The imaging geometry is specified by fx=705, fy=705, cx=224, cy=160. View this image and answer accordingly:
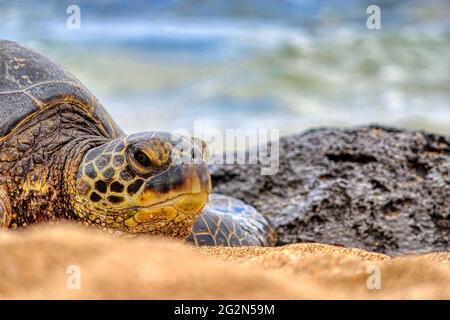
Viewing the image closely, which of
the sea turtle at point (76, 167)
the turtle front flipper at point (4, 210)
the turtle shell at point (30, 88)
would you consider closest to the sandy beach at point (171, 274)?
the turtle front flipper at point (4, 210)

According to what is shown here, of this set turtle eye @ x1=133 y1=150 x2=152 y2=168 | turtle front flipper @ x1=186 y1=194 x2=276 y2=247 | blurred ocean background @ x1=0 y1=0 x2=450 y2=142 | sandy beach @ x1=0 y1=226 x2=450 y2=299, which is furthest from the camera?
blurred ocean background @ x1=0 y1=0 x2=450 y2=142

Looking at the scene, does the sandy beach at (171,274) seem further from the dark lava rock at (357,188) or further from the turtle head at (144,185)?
the dark lava rock at (357,188)

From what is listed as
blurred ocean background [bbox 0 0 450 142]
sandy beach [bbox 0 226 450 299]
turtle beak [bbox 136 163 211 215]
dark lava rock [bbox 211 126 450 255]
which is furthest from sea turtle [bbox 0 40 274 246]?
blurred ocean background [bbox 0 0 450 142]

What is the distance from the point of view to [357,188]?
4.36 metres

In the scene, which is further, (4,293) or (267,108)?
(267,108)

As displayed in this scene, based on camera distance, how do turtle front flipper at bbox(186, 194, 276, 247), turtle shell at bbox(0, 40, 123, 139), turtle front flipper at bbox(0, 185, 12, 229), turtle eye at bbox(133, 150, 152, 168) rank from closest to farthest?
turtle front flipper at bbox(0, 185, 12, 229) < turtle eye at bbox(133, 150, 152, 168) < turtle shell at bbox(0, 40, 123, 139) < turtle front flipper at bbox(186, 194, 276, 247)

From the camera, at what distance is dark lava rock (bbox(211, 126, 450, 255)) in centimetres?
418

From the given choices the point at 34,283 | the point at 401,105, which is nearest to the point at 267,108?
the point at 401,105

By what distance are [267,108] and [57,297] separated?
10.8 metres

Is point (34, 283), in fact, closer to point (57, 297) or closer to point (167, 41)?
point (57, 297)

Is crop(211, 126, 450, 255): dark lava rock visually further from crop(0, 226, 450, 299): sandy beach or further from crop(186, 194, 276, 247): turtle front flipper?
crop(0, 226, 450, 299): sandy beach

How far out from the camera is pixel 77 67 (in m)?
15.2

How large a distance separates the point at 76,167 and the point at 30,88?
0.40 meters

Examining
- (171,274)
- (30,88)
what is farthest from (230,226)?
(171,274)
